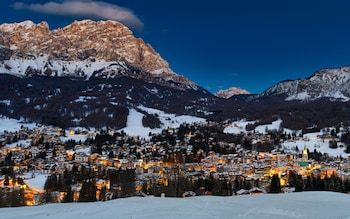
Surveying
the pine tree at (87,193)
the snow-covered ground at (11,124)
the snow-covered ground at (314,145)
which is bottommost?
the pine tree at (87,193)

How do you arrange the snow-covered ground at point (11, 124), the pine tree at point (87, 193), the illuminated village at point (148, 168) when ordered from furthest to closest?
the snow-covered ground at point (11, 124)
the illuminated village at point (148, 168)
the pine tree at point (87, 193)

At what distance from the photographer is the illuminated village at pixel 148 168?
5481 cm

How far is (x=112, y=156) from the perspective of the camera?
11025cm

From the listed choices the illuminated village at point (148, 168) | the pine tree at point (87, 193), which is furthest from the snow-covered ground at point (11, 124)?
the pine tree at point (87, 193)

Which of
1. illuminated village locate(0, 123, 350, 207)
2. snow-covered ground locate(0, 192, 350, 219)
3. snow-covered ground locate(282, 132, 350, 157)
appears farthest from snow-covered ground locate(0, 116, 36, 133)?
snow-covered ground locate(0, 192, 350, 219)

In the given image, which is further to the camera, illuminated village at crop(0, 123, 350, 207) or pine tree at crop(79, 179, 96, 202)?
illuminated village at crop(0, 123, 350, 207)

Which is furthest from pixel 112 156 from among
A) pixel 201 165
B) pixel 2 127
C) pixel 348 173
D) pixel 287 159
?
pixel 2 127

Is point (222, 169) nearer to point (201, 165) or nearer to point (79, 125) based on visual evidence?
point (201, 165)

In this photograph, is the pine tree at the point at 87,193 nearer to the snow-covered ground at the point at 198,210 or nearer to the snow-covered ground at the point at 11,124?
the snow-covered ground at the point at 198,210

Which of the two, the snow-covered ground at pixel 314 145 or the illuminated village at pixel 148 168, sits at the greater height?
the snow-covered ground at pixel 314 145

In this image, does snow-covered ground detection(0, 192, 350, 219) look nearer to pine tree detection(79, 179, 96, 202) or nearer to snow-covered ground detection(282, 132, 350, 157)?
pine tree detection(79, 179, 96, 202)

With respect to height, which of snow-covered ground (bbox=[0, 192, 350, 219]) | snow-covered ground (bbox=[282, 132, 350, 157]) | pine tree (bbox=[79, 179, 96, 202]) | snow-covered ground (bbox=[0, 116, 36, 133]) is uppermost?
snow-covered ground (bbox=[0, 116, 36, 133])

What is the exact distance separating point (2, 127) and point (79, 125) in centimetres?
4038

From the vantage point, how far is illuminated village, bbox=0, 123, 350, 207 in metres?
54.8
